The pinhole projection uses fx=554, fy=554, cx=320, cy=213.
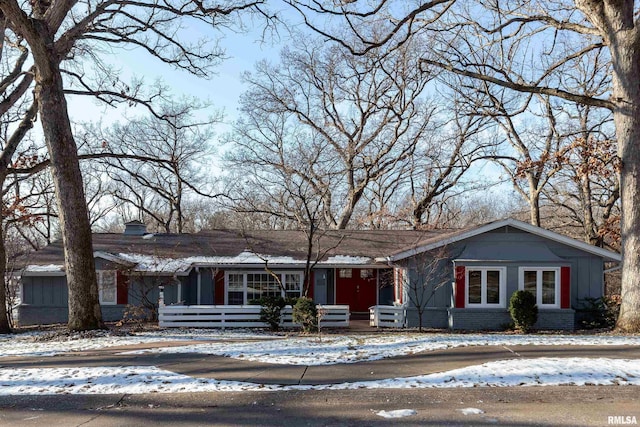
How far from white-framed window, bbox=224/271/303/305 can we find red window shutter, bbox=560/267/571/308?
31.0 feet

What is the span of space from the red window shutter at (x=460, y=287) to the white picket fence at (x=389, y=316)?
1881 mm

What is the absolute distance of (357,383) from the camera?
7.73m

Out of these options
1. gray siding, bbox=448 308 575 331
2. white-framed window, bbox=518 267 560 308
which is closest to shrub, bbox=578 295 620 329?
gray siding, bbox=448 308 575 331

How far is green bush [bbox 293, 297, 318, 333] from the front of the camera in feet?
55.0

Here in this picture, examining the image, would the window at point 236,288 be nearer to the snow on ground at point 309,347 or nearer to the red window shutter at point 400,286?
the red window shutter at point 400,286

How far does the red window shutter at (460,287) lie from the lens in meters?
18.3

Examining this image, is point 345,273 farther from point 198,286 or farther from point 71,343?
point 71,343

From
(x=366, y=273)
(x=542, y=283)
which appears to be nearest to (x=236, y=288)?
(x=366, y=273)

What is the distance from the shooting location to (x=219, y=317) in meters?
18.4

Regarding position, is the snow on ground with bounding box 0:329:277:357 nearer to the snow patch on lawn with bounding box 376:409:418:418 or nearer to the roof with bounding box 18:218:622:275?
the roof with bounding box 18:218:622:275

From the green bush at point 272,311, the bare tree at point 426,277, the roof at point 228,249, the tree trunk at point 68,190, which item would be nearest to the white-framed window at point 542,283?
the bare tree at point 426,277

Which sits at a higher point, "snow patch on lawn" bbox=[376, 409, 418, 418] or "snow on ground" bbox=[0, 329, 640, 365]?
"snow patch on lawn" bbox=[376, 409, 418, 418]

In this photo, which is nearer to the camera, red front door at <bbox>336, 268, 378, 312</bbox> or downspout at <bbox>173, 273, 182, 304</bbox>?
downspout at <bbox>173, 273, 182, 304</bbox>

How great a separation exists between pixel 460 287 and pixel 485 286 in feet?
2.81
